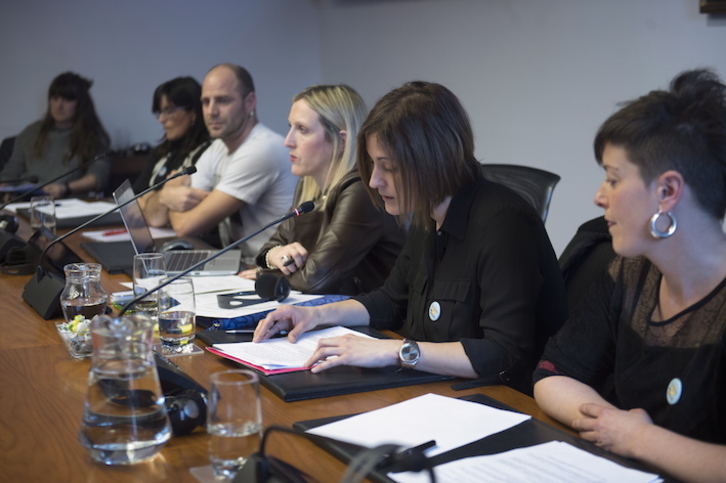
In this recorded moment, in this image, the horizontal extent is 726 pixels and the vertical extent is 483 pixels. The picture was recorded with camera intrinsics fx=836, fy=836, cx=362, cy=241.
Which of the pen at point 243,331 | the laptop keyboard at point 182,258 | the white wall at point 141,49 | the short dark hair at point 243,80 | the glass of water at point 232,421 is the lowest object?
the pen at point 243,331

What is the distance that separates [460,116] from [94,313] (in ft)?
2.92

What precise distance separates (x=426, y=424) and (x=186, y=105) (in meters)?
3.45

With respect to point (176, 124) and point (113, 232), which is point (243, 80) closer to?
point (176, 124)

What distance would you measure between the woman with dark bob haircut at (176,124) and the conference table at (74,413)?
96.1 inches

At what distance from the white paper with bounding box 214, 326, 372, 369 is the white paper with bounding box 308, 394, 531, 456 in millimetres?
293

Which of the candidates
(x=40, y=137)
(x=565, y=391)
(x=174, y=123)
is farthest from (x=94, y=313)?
(x=40, y=137)

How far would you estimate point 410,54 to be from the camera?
482 cm

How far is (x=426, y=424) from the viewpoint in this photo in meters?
1.25

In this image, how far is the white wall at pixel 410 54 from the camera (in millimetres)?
3475

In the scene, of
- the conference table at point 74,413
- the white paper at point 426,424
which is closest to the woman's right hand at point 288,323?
the conference table at point 74,413

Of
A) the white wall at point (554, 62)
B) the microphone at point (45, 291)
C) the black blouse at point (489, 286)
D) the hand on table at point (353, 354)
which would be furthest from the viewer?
the white wall at point (554, 62)

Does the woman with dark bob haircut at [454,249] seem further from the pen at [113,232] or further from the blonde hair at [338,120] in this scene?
the pen at [113,232]

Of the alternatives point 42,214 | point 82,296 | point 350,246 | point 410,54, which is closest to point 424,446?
point 82,296

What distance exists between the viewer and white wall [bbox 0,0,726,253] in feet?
11.4
